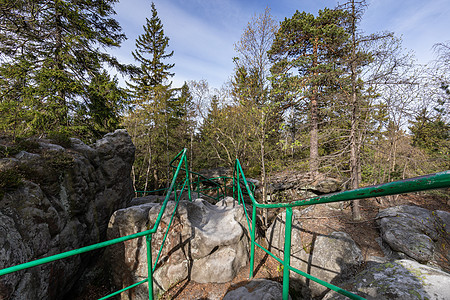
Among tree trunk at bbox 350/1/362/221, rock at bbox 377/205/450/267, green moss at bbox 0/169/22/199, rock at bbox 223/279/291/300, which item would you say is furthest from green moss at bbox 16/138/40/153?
rock at bbox 377/205/450/267

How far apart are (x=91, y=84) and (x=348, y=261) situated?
38.1 ft

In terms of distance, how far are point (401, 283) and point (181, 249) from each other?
3.09 meters

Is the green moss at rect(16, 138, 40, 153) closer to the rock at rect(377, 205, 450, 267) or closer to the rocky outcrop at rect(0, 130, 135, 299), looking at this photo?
the rocky outcrop at rect(0, 130, 135, 299)

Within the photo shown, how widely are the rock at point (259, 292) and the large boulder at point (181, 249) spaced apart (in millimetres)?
621

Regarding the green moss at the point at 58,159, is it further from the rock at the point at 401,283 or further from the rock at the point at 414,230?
the rock at the point at 414,230

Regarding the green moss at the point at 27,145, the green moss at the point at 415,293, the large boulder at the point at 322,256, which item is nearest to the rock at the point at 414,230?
the large boulder at the point at 322,256

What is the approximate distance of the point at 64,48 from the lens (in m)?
7.57

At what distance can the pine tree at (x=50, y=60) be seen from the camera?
20.8 ft

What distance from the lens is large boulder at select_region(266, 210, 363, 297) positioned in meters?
3.33

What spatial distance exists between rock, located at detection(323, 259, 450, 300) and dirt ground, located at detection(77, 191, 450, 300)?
1207 millimetres

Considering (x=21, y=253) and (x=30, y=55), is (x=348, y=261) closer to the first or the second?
(x=21, y=253)

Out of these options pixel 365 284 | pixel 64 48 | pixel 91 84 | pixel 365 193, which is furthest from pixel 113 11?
pixel 365 284

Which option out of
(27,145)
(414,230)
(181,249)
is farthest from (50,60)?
(414,230)

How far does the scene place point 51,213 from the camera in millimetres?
3465
